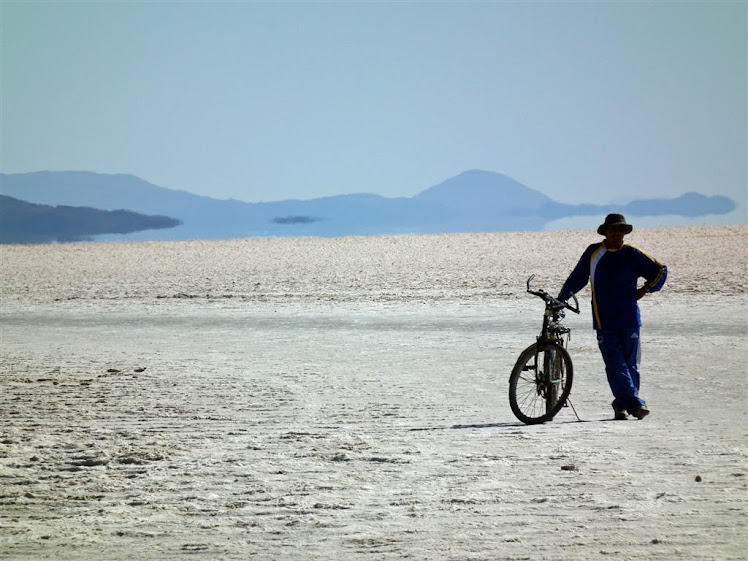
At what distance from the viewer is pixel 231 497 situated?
663 centimetres

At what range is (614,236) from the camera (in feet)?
28.8

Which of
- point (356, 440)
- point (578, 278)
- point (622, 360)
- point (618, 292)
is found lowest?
point (356, 440)

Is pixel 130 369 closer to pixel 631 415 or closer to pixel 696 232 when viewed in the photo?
pixel 631 415

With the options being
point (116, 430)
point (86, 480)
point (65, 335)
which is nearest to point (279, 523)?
point (86, 480)

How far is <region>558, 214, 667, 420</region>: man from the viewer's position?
878cm

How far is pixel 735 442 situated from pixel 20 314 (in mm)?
16419

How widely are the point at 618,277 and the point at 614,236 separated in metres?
0.34

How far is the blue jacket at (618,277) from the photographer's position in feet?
Answer: 28.9

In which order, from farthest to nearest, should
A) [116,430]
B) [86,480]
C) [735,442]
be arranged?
[116,430] < [735,442] < [86,480]

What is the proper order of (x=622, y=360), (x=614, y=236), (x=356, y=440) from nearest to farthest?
(x=356, y=440) < (x=614, y=236) < (x=622, y=360)

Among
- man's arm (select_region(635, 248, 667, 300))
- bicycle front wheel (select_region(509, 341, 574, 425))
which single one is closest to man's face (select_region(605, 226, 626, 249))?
man's arm (select_region(635, 248, 667, 300))

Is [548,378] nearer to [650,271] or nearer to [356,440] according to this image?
[650,271]

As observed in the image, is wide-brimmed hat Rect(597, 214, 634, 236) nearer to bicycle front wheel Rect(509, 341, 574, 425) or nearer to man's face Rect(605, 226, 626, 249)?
man's face Rect(605, 226, 626, 249)

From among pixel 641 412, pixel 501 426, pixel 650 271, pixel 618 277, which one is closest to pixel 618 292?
pixel 618 277
